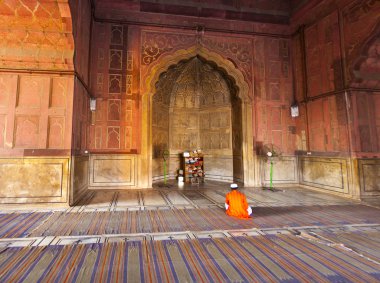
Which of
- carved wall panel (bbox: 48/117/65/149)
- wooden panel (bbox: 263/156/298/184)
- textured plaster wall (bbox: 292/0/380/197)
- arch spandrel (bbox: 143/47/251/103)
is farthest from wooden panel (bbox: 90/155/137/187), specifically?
textured plaster wall (bbox: 292/0/380/197)

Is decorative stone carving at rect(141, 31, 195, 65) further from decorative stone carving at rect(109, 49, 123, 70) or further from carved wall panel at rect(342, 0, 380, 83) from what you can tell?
carved wall panel at rect(342, 0, 380, 83)

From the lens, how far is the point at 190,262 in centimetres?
259

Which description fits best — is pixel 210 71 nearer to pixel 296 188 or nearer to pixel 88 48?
pixel 88 48

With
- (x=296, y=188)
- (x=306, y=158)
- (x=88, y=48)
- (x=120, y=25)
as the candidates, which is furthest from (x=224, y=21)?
(x=296, y=188)

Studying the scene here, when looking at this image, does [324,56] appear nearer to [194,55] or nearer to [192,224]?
[194,55]

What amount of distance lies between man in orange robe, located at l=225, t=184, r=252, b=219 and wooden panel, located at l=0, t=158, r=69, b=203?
146 inches

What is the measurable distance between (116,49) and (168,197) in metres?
5.22

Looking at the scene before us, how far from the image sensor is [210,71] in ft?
30.7

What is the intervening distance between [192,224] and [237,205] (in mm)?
992

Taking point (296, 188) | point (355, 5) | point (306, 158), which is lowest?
point (296, 188)

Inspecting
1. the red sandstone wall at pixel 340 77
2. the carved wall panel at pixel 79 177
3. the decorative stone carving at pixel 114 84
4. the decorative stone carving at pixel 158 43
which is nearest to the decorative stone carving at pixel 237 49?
the decorative stone carving at pixel 158 43

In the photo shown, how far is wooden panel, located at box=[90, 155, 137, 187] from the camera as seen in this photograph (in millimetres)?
7252

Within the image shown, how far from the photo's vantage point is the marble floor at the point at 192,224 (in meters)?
3.05

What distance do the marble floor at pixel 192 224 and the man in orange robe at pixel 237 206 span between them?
21 cm
